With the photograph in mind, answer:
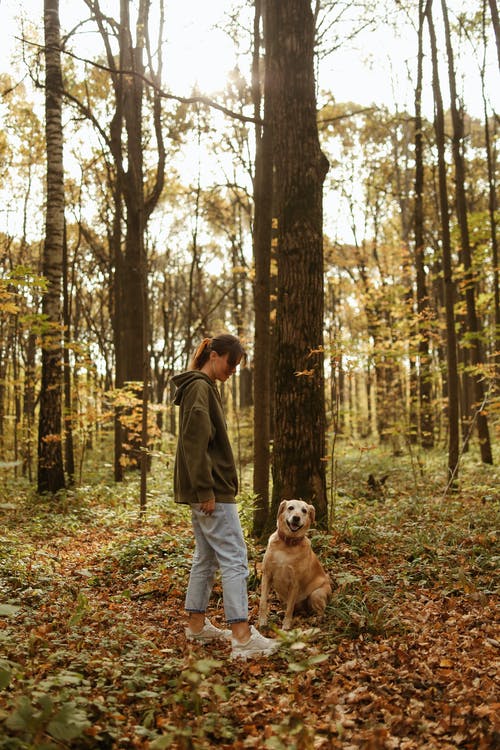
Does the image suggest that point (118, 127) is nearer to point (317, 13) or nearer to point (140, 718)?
point (317, 13)

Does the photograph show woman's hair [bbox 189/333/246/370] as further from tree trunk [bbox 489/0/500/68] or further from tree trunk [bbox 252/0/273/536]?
tree trunk [bbox 489/0/500/68]

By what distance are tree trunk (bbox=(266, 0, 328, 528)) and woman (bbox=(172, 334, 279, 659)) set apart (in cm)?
230

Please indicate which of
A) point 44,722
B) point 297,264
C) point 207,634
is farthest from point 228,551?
point 297,264

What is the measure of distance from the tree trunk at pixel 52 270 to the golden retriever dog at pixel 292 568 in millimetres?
7438

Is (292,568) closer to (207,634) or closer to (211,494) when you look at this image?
(207,634)

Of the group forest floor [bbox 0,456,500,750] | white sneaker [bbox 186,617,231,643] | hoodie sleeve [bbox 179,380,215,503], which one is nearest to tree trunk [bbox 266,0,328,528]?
forest floor [bbox 0,456,500,750]

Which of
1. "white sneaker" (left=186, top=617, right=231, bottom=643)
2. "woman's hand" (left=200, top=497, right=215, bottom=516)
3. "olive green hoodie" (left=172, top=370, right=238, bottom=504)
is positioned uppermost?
"olive green hoodie" (left=172, top=370, right=238, bottom=504)

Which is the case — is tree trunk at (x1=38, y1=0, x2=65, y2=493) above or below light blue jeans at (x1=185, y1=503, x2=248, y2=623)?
above

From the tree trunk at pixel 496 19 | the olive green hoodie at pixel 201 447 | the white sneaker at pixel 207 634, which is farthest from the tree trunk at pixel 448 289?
the olive green hoodie at pixel 201 447

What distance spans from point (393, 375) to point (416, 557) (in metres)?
16.2

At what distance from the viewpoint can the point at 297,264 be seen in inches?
277

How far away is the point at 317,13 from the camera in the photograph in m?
11.9

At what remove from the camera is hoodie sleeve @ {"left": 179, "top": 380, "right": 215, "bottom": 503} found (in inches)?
168

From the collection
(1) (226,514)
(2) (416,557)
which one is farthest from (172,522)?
(1) (226,514)
